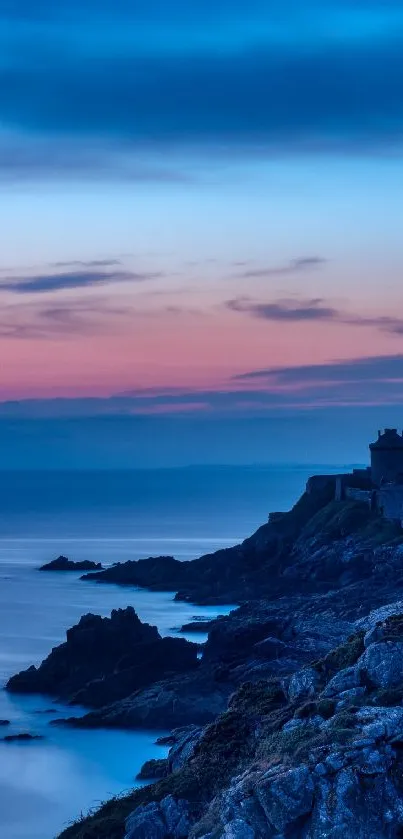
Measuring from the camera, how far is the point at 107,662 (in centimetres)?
5356

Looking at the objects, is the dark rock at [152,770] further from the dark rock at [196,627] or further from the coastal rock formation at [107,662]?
the dark rock at [196,627]

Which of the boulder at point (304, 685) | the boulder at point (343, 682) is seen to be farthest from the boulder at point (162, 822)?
the boulder at point (304, 685)

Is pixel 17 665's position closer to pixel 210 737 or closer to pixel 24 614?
pixel 24 614

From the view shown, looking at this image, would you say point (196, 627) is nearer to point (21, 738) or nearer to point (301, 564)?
point (301, 564)

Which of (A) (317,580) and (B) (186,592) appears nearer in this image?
(A) (317,580)

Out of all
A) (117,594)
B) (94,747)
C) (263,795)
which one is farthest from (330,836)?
(117,594)

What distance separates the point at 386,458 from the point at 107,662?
128 ft

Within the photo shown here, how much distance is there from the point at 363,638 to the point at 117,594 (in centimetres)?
6388

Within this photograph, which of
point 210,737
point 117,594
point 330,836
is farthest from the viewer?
point 117,594

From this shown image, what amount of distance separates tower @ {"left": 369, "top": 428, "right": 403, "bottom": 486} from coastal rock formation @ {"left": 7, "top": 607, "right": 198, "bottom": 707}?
3411 centimetres

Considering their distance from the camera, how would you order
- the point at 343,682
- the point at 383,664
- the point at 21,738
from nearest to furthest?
1. the point at 383,664
2. the point at 343,682
3. the point at 21,738

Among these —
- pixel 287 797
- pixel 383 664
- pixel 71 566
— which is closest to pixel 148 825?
pixel 287 797

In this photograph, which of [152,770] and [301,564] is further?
[301,564]

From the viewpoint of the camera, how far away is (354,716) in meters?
21.6
